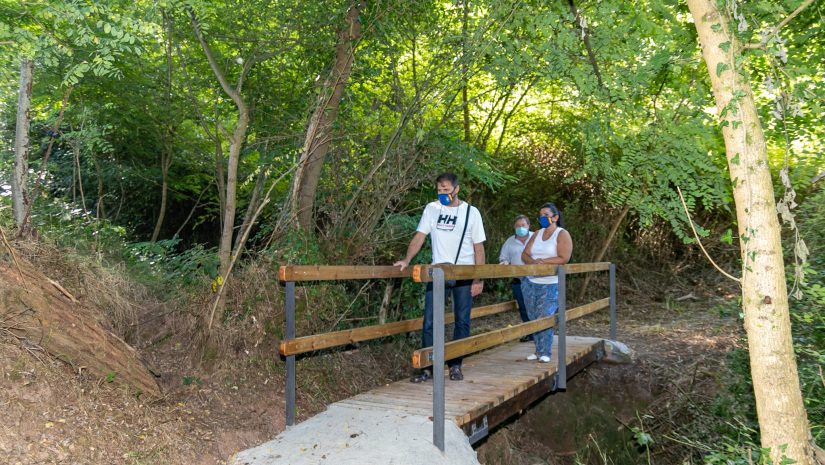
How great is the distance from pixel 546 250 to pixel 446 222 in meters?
1.83

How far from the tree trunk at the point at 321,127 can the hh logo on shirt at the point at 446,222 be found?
1693 millimetres

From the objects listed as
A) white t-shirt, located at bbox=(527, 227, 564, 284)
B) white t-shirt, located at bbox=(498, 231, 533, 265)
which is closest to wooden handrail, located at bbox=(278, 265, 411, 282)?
white t-shirt, located at bbox=(527, 227, 564, 284)

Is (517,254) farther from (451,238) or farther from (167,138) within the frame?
(167,138)

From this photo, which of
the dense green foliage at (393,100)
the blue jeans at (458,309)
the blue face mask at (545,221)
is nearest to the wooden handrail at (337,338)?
the blue jeans at (458,309)

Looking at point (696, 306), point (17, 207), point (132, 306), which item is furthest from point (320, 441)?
point (696, 306)

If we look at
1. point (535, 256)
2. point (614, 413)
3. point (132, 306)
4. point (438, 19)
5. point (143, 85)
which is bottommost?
point (614, 413)

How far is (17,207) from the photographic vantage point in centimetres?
531

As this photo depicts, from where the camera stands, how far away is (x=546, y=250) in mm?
6773

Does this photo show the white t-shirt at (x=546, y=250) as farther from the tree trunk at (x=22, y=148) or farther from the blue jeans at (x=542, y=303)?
the tree trunk at (x=22, y=148)

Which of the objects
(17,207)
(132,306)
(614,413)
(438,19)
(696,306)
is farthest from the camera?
(696,306)

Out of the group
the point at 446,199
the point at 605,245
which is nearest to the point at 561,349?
the point at 446,199

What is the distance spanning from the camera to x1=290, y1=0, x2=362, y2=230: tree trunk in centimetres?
646

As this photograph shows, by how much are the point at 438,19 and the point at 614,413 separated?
5589mm

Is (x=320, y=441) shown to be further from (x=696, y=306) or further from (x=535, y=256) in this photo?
(x=696, y=306)
